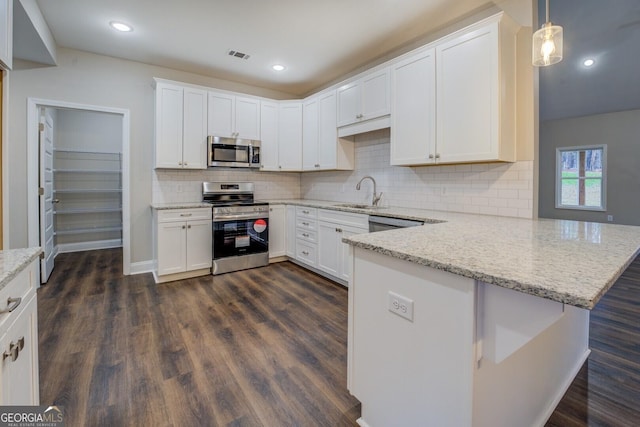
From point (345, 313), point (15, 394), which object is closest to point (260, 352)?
point (345, 313)

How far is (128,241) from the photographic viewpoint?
3900mm

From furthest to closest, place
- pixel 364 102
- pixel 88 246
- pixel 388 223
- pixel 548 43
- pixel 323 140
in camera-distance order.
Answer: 1. pixel 88 246
2. pixel 323 140
3. pixel 364 102
4. pixel 388 223
5. pixel 548 43

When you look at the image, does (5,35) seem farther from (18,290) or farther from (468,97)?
(468,97)

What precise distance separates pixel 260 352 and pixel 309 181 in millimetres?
3317

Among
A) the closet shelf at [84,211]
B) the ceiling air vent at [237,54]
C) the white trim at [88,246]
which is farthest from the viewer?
the white trim at [88,246]

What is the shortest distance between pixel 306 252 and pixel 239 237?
90cm

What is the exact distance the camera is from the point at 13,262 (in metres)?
1.06

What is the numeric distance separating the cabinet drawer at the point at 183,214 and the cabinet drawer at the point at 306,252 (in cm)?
123

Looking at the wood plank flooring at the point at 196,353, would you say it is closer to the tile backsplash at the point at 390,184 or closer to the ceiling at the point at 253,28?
the tile backsplash at the point at 390,184

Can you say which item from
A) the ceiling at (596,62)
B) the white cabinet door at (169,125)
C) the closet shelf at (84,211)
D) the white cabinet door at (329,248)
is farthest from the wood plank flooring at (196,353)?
the ceiling at (596,62)

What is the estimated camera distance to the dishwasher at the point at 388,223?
8.51 feet

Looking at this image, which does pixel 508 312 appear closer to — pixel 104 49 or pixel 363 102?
pixel 363 102

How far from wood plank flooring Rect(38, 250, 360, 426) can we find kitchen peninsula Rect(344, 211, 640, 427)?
478 millimetres

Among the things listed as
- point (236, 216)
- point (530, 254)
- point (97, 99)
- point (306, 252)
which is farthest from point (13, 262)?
point (97, 99)
